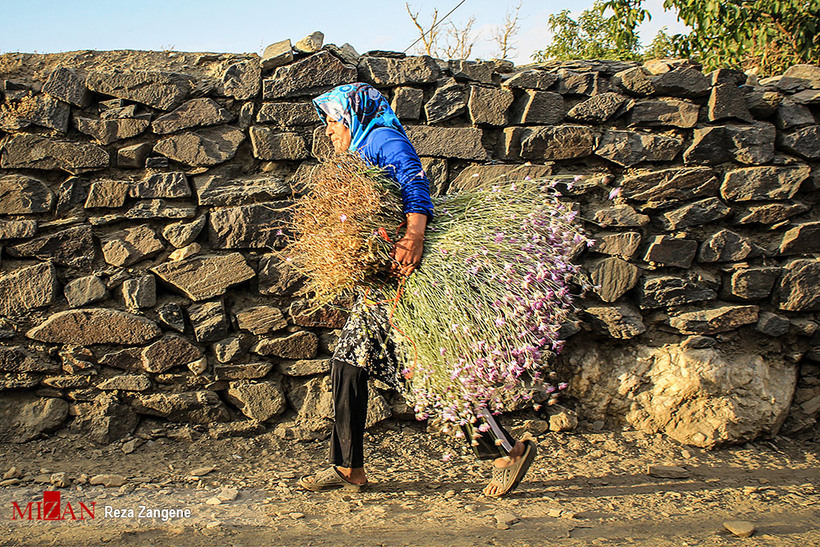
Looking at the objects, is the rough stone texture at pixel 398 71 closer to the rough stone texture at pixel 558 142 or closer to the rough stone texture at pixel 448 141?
the rough stone texture at pixel 448 141

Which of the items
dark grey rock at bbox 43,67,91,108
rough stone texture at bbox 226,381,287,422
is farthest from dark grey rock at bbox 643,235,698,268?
dark grey rock at bbox 43,67,91,108

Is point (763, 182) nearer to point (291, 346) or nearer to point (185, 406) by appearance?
point (291, 346)

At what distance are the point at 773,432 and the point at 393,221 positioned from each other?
7.53ft

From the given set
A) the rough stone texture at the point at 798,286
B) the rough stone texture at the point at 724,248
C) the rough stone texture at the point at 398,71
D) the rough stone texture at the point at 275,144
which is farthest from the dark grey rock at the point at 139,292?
the rough stone texture at the point at 798,286

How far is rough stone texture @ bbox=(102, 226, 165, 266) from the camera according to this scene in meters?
2.81

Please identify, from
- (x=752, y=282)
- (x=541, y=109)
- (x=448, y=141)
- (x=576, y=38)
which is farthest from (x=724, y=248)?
(x=576, y=38)

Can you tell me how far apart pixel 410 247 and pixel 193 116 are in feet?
4.91

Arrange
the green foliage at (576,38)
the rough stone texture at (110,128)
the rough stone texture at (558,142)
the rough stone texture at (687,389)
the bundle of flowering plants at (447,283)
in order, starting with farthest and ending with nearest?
the green foliage at (576,38) < the rough stone texture at (558,142) < the rough stone texture at (687,389) < the rough stone texture at (110,128) < the bundle of flowering plants at (447,283)

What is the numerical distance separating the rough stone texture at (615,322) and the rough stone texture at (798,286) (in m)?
0.74

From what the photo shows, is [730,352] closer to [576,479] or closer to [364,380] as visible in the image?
[576,479]

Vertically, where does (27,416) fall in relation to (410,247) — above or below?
below

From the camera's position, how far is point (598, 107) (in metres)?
3.08

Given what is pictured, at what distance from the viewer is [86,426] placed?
2.76 m

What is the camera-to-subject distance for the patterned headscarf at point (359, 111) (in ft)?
7.32
